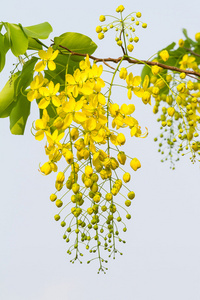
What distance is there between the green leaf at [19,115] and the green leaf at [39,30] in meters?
0.24

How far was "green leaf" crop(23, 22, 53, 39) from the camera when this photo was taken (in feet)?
4.59

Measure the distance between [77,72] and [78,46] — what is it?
0.23 metres

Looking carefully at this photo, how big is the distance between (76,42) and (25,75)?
0.64ft

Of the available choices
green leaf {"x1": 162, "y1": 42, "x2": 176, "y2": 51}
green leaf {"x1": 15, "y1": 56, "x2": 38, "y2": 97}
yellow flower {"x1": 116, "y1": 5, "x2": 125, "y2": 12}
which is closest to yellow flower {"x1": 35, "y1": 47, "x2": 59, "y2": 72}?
green leaf {"x1": 15, "y1": 56, "x2": 38, "y2": 97}

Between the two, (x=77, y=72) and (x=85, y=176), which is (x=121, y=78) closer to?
(x=77, y=72)

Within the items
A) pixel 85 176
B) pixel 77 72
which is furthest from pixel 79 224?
pixel 77 72

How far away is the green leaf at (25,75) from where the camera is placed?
1.53 metres

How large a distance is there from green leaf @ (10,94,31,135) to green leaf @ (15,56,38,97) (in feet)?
0.16

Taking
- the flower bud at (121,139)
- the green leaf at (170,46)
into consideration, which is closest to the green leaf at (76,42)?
the flower bud at (121,139)

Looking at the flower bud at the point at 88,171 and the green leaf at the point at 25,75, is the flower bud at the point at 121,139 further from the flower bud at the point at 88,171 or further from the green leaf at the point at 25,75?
the green leaf at the point at 25,75

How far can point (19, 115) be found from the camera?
1630 mm

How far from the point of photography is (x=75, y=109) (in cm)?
129

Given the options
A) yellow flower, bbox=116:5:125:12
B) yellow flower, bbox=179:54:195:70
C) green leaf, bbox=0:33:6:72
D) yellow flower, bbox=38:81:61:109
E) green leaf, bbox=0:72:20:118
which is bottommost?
yellow flower, bbox=38:81:61:109

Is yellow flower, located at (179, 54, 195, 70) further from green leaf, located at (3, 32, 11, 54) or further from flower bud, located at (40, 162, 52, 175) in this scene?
flower bud, located at (40, 162, 52, 175)
